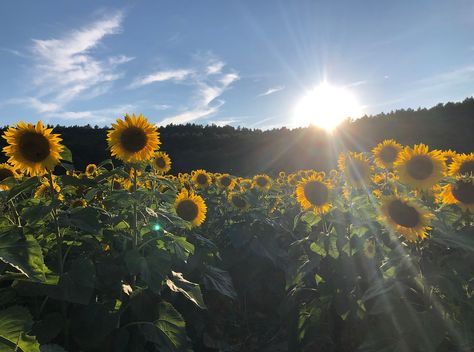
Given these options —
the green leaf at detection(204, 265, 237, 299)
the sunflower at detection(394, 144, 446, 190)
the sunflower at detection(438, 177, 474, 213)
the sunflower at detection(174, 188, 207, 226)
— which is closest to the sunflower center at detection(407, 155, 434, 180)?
the sunflower at detection(394, 144, 446, 190)

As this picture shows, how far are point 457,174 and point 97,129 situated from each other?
4423 centimetres

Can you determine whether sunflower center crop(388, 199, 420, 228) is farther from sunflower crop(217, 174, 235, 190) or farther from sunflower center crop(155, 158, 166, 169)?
sunflower crop(217, 174, 235, 190)

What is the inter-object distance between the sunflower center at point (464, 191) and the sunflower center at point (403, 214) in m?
0.40

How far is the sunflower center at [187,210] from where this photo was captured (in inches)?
194

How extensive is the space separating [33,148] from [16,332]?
1.79 meters

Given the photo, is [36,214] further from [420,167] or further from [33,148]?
[420,167]

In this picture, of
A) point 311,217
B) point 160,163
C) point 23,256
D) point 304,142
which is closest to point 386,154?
point 311,217

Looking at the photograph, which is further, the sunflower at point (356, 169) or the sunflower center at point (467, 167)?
the sunflower at point (356, 169)

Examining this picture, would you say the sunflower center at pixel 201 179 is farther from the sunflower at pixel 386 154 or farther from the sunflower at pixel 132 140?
the sunflower at pixel 132 140

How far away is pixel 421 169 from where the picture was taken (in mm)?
3875

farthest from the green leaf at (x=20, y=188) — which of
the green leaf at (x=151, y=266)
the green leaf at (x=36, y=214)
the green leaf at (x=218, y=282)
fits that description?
the green leaf at (x=218, y=282)

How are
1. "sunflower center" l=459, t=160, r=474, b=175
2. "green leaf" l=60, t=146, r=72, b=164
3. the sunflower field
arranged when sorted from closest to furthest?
1. the sunflower field
2. "green leaf" l=60, t=146, r=72, b=164
3. "sunflower center" l=459, t=160, r=474, b=175

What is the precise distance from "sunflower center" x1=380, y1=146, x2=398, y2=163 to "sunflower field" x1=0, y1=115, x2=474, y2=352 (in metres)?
0.53

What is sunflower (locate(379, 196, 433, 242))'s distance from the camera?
10.2 ft
